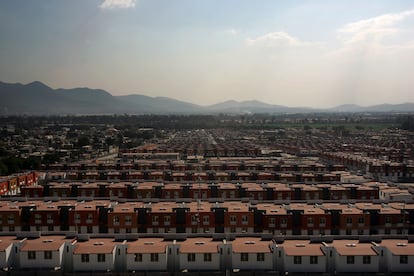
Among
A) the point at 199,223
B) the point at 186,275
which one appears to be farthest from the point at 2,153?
the point at 186,275

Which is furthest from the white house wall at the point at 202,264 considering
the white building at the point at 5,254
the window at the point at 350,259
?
the white building at the point at 5,254

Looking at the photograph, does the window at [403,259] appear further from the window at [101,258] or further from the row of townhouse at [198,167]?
the row of townhouse at [198,167]

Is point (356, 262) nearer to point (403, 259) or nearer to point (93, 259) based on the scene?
point (403, 259)

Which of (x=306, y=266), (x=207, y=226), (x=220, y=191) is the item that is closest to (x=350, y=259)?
(x=306, y=266)

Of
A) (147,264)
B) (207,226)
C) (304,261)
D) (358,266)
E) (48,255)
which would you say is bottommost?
(207,226)

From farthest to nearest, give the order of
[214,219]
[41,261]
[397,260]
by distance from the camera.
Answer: [214,219] < [41,261] < [397,260]
